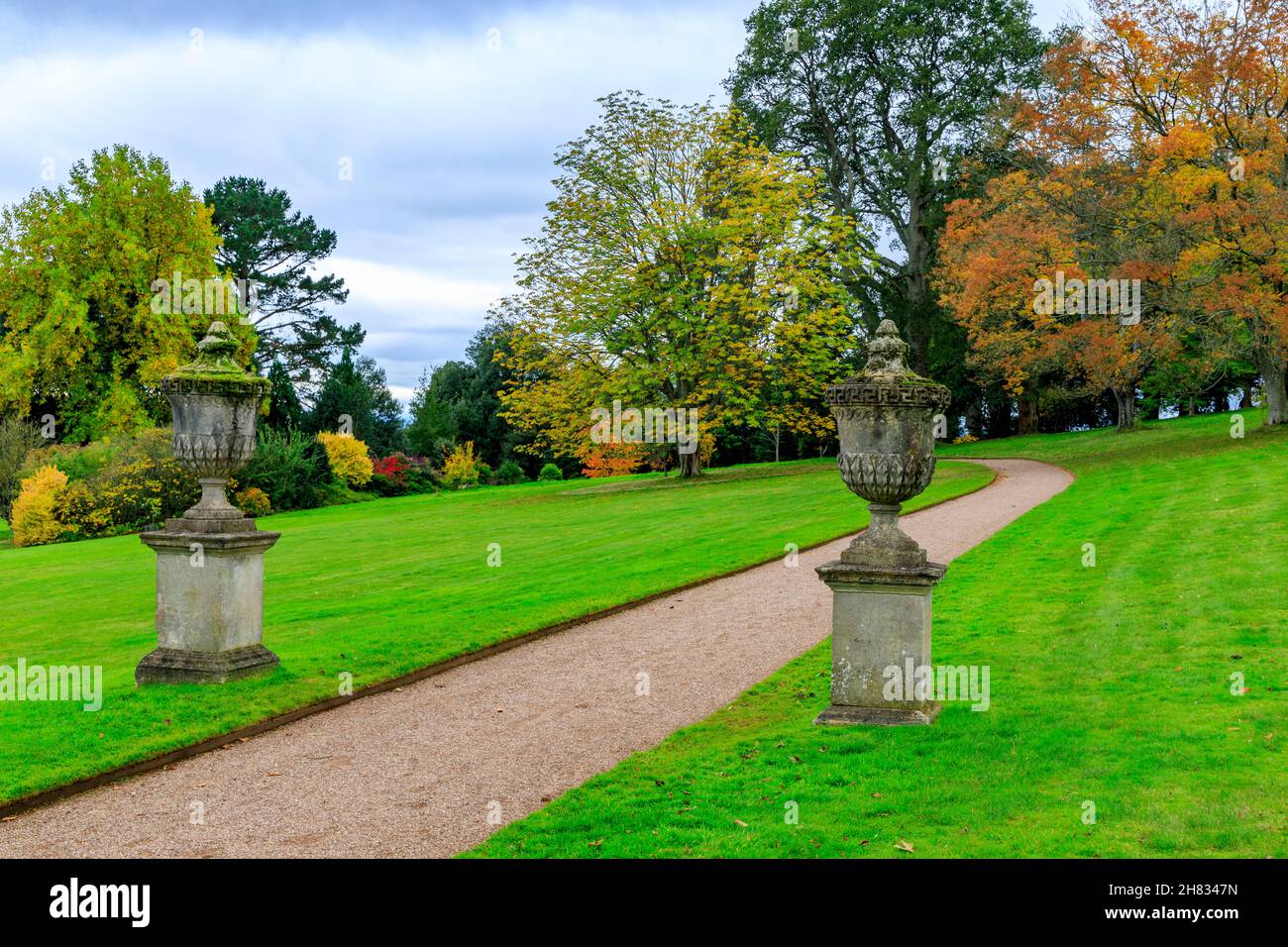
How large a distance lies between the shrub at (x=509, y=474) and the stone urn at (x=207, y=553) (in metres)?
39.5

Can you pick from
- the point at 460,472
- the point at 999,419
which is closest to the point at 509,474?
the point at 460,472

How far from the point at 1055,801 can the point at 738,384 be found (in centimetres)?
2636

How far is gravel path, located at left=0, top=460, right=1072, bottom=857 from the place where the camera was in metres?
5.87

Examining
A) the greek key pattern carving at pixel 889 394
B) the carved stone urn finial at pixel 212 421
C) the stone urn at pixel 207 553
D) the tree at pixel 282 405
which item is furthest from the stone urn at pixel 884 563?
the tree at pixel 282 405

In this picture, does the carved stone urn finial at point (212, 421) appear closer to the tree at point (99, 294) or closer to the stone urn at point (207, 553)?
the stone urn at point (207, 553)

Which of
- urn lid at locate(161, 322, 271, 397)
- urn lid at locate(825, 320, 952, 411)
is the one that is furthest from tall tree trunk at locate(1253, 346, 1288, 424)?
urn lid at locate(161, 322, 271, 397)

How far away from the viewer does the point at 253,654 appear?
30.8 feet

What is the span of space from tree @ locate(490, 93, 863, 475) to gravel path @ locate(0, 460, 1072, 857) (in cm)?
2019

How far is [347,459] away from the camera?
39.9 m

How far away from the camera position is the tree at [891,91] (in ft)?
131

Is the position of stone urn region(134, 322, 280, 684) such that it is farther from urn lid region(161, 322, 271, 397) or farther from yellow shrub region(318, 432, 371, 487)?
yellow shrub region(318, 432, 371, 487)

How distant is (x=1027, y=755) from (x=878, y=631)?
4.32 ft

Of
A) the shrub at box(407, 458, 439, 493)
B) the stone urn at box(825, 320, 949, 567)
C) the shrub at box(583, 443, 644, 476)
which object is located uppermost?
the stone urn at box(825, 320, 949, 567)
